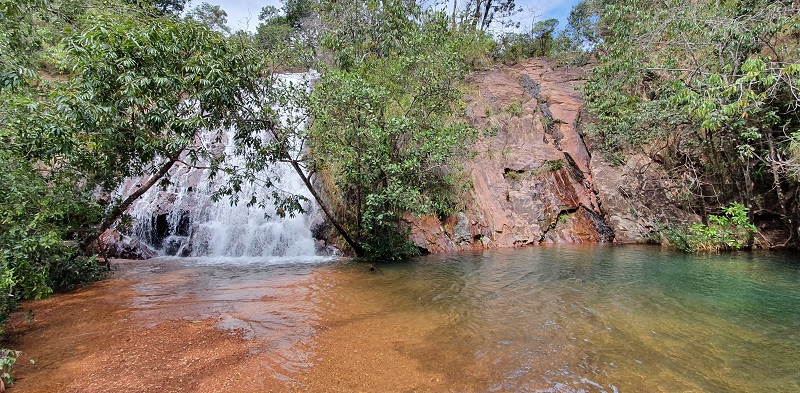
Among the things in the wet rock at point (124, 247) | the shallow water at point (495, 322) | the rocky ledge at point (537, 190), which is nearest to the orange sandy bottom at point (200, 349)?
the shallow water at point (495, 322)

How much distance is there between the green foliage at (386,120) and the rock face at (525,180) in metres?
1.57

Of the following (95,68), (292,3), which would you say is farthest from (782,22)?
(292,3)

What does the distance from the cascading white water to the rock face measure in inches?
175

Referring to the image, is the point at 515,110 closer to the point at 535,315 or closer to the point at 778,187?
the point at 778,187

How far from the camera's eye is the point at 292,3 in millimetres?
31906

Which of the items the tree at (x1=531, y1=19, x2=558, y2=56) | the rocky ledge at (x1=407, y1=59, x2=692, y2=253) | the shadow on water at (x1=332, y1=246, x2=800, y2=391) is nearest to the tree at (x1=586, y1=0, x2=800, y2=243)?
the rocky ledge at (x1=407, y1=59, x2=692, y2=253)

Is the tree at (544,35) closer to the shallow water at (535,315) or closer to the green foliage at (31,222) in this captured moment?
the shallow water at (535,315)

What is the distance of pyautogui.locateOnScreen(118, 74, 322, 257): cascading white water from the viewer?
1245 centimetres

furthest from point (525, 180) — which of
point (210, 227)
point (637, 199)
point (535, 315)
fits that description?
point (210, 227)

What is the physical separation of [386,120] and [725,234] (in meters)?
11.6

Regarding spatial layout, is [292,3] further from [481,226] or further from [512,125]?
[481,226]

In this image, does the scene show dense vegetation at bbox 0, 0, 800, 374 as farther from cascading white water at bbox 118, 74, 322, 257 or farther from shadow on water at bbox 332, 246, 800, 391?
shadow on water at bbox 332, 246, 800, 391

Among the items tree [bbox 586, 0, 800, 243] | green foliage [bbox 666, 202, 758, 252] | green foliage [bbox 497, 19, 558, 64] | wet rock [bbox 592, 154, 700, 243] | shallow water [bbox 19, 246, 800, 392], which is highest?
green foliage [bbox 497, 19, 558, 64]

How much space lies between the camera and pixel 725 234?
11883 mm
